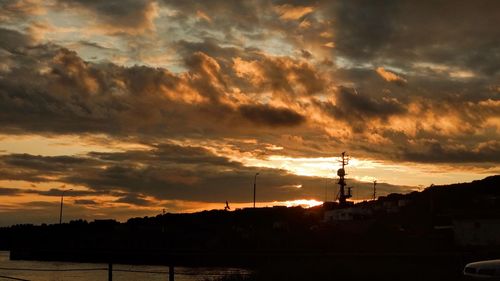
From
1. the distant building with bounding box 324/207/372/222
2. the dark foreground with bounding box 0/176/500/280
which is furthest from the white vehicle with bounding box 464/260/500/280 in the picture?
the distant building with bounding box 324/207/372/222

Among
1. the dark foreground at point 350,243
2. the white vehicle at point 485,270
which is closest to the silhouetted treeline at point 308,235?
the dark foreground at point 350,243

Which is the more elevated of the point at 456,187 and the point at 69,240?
the point at 456,187

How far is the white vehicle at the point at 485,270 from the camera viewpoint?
23073mm

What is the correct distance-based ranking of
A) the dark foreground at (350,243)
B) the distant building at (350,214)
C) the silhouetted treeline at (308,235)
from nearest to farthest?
the dark foreground at (350,243)
the silhouetted treeline at (308,235)
the distant building at (350,214)

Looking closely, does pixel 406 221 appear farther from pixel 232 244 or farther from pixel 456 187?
pixel 456 187

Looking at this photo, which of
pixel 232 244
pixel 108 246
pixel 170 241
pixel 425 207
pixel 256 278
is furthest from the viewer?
pixel 108 246

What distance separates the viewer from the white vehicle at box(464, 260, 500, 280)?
23.1 metres

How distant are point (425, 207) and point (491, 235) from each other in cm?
4808

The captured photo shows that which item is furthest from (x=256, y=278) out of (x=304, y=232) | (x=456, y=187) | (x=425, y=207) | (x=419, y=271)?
(x=456, y=187)

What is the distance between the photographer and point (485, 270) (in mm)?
23438

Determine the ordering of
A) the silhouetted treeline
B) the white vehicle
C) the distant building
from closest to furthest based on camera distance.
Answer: the white vehicle < the silhouetted treeline < the distant building

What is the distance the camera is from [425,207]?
11319cm

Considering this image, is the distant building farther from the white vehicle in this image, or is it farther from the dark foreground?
the white vehicle

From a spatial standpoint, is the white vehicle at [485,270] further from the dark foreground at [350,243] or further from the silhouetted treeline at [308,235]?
the silhouetted treeline at [308,235]
